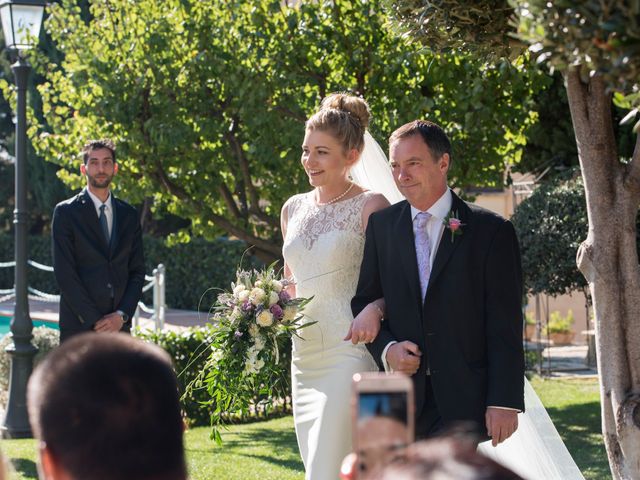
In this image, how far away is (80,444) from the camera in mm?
1809

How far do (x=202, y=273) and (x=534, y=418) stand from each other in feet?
78.1

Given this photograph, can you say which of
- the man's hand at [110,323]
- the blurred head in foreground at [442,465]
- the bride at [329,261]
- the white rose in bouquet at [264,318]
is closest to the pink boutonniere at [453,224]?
the bride at [329,261]

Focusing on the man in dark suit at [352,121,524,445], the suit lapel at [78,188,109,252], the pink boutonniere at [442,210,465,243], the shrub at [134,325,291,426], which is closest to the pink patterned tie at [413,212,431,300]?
the man in dark suit at [352,121,524,445]

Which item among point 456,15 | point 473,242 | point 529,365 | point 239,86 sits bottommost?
point 529,365

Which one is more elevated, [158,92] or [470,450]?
[158,92]

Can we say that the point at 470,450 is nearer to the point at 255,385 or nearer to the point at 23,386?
the point at 255,385

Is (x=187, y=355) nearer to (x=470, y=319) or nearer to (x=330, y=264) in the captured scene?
(x=330, y=264)

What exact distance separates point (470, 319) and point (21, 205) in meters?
6.85

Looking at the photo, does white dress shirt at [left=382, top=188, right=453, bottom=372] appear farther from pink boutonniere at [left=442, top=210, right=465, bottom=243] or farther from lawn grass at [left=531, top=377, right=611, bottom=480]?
lawn grass at [left=531, top=377, right=611, bottom=480]

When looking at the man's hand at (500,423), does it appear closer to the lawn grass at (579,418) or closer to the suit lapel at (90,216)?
the suit lapel at (90,216)

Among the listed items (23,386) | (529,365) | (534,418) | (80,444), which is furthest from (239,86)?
→ (80,444)

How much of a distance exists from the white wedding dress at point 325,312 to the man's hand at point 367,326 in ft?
2.38

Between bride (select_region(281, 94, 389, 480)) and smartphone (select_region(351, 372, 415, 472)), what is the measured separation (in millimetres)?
4022

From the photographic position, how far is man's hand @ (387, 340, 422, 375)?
15.4ft
